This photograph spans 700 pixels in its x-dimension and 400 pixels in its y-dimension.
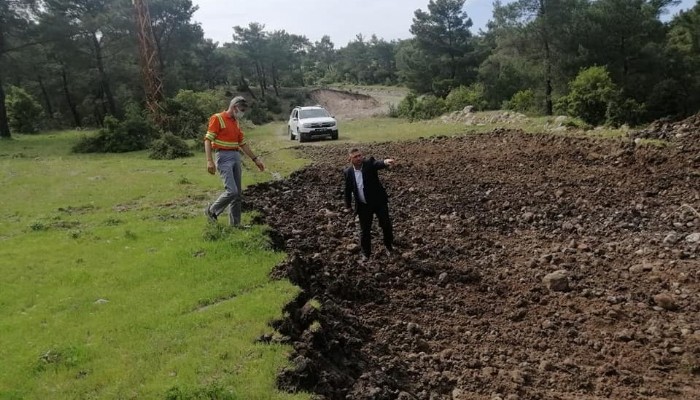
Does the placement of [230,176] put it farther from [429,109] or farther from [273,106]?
[273,106]

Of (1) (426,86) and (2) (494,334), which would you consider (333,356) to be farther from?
(1) (426,86)

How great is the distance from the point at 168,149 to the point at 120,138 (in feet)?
17.8

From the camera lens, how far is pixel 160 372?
4.89 m

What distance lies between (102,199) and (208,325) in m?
9.25

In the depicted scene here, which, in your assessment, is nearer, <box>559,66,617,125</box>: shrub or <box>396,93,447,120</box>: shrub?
<box>559,66,617,125</box>: shrub

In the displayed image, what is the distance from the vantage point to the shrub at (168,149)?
22.8 metres

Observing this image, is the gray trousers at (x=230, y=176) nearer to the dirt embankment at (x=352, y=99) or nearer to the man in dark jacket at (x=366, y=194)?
the man in dark jacket at (x=366, y=194)

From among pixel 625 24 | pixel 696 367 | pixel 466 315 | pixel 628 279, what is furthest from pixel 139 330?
pixel 625 24

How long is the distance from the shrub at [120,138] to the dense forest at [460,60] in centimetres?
155

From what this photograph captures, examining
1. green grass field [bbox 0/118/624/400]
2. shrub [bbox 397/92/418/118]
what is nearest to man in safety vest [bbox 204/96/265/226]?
green grass field [bbox 0/118/624/400]

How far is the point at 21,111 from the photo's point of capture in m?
39.0

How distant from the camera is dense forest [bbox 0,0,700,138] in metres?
33.1

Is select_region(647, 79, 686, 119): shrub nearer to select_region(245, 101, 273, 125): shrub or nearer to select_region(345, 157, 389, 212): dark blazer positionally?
select_region(245, 101, 273, 125): shrub

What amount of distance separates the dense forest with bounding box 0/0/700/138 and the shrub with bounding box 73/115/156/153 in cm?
155
